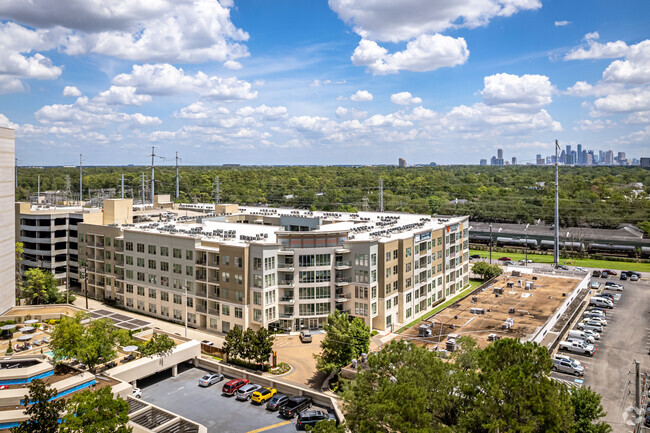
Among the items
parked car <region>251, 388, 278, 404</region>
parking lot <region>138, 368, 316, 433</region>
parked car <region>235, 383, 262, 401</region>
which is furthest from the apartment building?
parked car <region>251, 388, 278, 404</region>

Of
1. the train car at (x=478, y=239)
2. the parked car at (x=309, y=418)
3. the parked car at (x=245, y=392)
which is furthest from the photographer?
the train car at (x=478, y=239)

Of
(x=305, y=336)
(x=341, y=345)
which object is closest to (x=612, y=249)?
(x=305, y=336)

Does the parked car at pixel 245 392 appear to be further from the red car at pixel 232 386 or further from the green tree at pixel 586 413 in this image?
the green tree at pixel 586 413

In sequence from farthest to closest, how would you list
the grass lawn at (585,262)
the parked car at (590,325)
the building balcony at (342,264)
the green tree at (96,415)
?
the grass lawn at (585,262), the parked car at (590,325), the building balcony at (342,264), the green tree at (96,415)

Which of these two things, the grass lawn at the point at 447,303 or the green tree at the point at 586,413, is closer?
the green tree at the point at 586,413

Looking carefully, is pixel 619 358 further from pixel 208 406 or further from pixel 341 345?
pixel 208 406

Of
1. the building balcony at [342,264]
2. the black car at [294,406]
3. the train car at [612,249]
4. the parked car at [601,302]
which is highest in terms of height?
the building balcony at [342,264]

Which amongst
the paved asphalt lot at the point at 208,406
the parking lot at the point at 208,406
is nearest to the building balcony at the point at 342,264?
the parking lot at the point at 208,406

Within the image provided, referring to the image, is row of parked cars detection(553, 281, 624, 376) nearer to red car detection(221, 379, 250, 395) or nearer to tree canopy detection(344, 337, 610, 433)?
tree canopy detection(344, 337, 610, 433)

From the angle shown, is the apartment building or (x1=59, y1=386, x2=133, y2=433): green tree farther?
the apartment building
